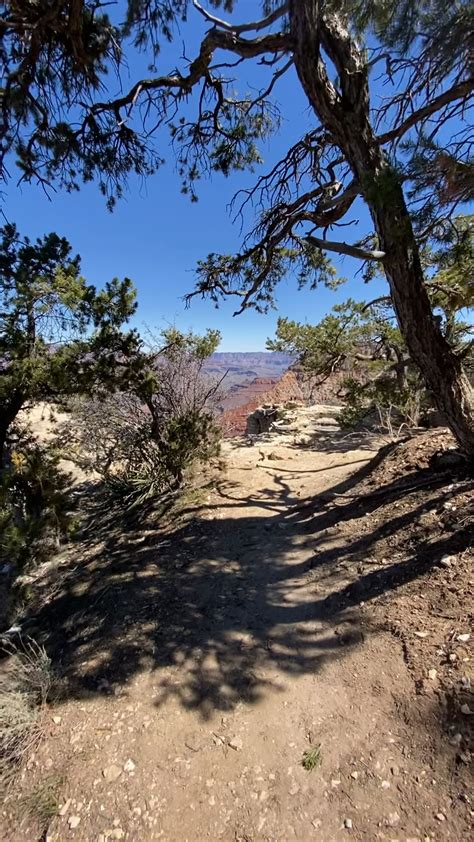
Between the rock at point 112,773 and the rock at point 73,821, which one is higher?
the rock at point 112,773

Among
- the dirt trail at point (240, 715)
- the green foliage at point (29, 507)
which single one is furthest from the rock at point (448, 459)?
the green foliage at point (29, 507)

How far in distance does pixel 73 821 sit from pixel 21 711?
790 millimetres

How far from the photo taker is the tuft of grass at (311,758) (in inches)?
74.9

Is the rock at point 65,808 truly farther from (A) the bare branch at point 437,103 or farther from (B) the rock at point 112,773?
(A) the bare branch at point 437,103

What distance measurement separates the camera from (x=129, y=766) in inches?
81.9

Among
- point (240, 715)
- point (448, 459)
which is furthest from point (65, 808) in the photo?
point (448, 459)

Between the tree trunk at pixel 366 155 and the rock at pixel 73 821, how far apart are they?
3.88 m

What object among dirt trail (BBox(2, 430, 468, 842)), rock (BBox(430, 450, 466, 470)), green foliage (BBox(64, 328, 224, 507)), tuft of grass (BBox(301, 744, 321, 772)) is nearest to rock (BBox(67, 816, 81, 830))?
dirt trail (BBox(2, 430, 468, 842))

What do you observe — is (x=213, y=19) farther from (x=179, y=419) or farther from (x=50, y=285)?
(x=179, y=419)

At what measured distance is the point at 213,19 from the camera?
3.17m

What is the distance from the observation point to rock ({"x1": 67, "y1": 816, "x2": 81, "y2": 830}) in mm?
1875

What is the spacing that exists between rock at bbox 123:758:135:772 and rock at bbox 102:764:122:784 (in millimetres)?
28

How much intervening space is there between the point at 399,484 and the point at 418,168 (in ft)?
9.95

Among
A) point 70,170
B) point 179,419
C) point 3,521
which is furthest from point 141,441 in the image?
point 70,170
